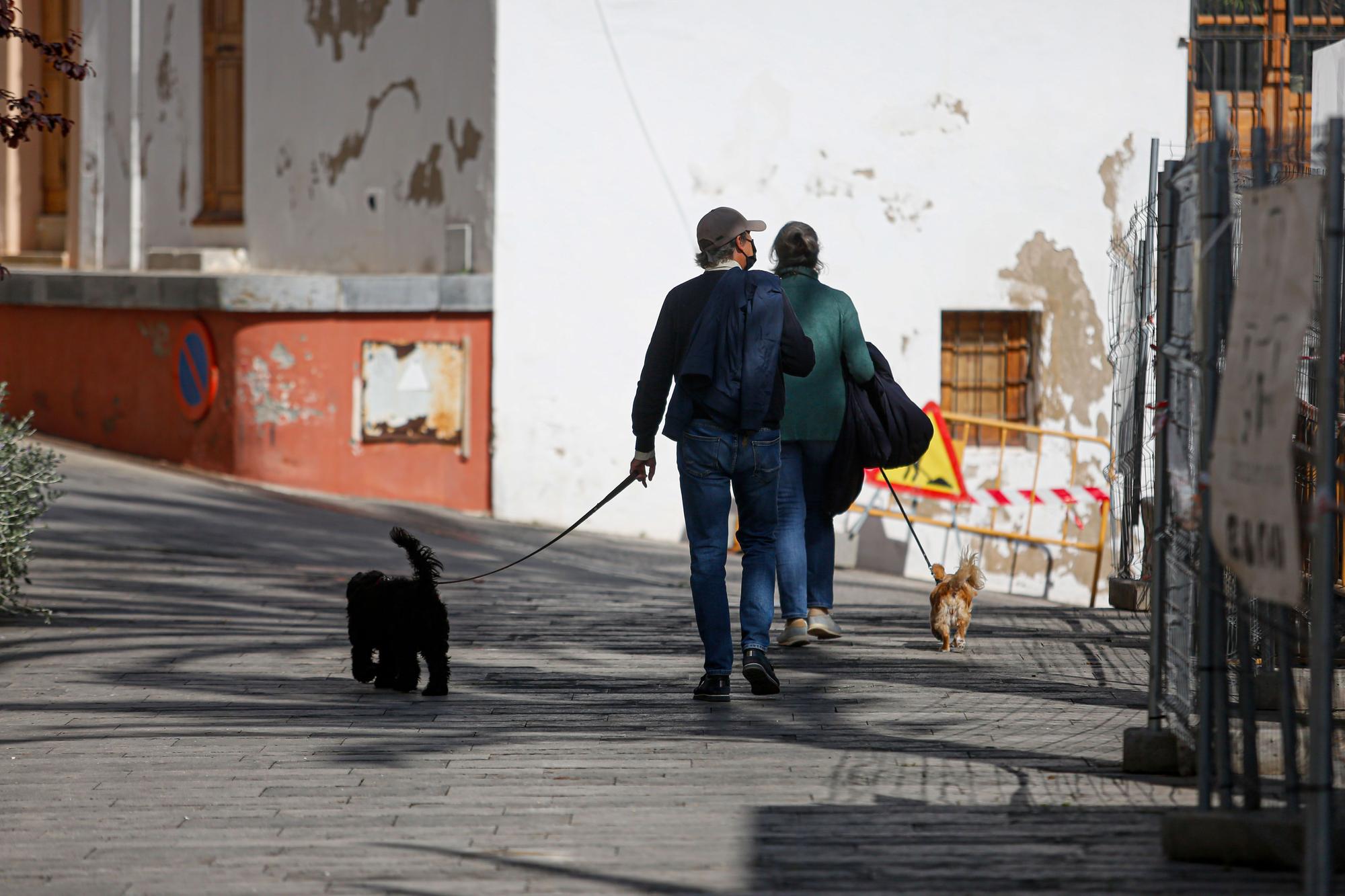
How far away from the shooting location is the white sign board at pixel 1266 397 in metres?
3.36

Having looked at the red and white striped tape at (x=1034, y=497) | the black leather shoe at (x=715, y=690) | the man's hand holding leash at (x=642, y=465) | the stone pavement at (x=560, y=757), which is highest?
the man's hand holding leash at (x=642, y=465)

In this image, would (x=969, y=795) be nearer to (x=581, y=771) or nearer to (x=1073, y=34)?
(x=581, y=771)

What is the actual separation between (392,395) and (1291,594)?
11179 mm

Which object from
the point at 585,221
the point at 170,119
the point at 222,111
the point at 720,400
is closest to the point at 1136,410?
the point at 720,400

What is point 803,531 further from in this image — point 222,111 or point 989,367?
point 222,111

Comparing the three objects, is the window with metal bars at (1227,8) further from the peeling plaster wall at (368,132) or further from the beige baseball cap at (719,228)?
the beige baseball cap at (719,228)

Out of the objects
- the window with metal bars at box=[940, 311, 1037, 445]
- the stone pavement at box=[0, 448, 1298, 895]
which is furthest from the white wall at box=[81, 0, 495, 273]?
the stone pavement at box=[0, 448, 1298, 895]

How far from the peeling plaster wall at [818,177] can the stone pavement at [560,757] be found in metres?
4.94

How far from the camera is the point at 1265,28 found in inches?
572

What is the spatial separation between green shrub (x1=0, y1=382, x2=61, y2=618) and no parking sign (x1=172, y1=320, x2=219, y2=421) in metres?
5.95

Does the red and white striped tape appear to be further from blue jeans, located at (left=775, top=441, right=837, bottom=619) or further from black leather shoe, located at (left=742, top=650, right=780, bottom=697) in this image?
black leather shoe, located at (left=742, top=650, right=780, bottom=697)

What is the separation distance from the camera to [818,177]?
14.4 meters

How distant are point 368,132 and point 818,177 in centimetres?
418

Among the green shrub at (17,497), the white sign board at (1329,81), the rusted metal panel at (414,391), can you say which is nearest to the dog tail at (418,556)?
the green shrub at (17,497)
